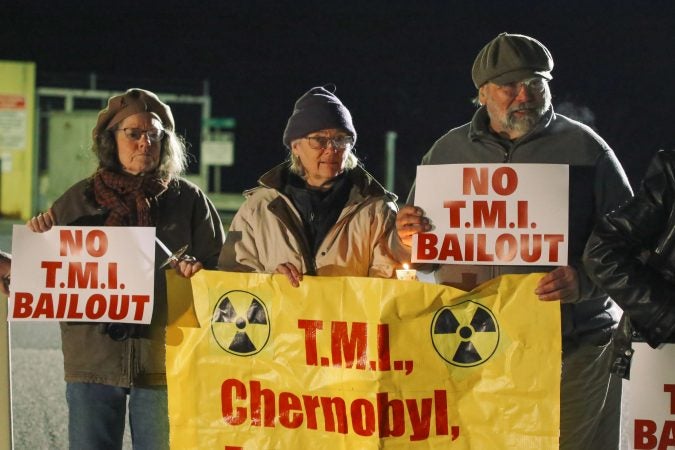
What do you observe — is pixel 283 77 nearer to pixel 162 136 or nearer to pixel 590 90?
pixel 590 90

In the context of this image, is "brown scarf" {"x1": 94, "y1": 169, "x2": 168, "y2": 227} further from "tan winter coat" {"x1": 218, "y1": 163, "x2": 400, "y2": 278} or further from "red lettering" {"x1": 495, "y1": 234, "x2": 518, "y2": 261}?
"red lettering" {"x1": 495, "y1": 234, "x2": 518, "y2": 261}

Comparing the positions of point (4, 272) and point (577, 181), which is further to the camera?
point (4, 272)

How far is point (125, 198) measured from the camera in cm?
411

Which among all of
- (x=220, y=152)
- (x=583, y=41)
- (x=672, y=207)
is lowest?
(x=672, y=207)

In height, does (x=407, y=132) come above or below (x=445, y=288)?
above

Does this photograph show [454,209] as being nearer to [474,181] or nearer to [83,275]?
[474,181]

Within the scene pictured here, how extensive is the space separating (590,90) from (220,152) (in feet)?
41.5

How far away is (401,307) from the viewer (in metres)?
3.76

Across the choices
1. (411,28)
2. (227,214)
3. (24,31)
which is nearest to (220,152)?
(227,214)

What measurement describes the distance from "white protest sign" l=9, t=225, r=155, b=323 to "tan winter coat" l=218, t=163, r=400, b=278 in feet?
1.26

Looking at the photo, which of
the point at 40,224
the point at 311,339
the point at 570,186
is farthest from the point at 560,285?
the point at 40,224

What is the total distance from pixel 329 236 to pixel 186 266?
568 mm

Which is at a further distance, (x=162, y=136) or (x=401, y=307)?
(x=162, y=136)

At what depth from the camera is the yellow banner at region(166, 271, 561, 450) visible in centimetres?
372
